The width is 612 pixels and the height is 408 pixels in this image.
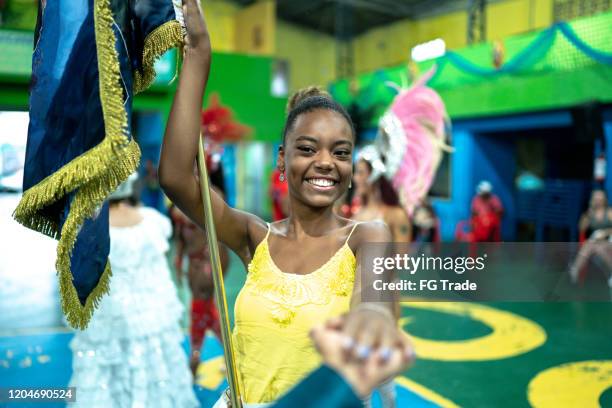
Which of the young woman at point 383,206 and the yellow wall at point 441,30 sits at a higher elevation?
the yellow wall at point 441,30

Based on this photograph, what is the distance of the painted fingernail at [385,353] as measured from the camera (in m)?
0.69

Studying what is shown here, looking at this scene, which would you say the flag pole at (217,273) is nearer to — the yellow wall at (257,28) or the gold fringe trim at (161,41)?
the gold fringe trim at (161,41)

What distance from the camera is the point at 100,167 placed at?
1.25 meters

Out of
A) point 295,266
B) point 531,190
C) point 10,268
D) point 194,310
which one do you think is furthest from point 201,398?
point 531,190

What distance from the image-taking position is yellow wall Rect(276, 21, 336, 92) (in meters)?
16.7

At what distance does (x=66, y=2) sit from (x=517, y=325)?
5046 millimetres

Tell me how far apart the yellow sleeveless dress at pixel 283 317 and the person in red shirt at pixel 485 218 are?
7.14m

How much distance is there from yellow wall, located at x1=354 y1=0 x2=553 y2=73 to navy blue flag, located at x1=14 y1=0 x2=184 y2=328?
1172 cm

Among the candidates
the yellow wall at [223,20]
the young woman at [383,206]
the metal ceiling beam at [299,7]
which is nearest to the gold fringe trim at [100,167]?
the young woman at [383,206]

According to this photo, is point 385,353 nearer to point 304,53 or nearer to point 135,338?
point 135,338

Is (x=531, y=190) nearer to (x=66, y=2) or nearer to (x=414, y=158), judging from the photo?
(x=414, y=158)

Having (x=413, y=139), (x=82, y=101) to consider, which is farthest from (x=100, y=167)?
(x=413, y=139)

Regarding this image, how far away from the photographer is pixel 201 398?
12.0 ft

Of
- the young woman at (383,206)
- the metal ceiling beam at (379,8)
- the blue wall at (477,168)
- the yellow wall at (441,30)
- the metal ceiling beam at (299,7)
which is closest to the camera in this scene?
the young woman at (383,206)
